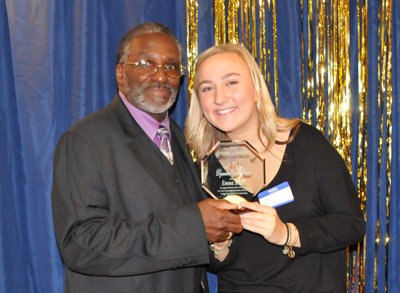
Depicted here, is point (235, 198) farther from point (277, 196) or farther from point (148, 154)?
point (148, 154)

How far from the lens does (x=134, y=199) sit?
1.63 metres

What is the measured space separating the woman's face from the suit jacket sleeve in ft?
1.65

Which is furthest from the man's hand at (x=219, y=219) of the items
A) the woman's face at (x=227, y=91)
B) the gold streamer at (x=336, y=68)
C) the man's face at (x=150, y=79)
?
the gold streamer at (x=336, y=68)

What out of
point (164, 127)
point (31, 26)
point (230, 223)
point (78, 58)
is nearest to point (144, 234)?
point (230, 223)

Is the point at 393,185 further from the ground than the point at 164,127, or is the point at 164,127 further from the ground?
the point at 164,127

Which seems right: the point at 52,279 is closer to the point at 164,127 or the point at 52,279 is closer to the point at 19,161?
the point at 19,161

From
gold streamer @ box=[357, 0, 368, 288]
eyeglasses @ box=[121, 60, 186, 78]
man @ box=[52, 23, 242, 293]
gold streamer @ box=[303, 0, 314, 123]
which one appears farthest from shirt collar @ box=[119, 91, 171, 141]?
gold streamer @ box=[357, 0, 368, 288]

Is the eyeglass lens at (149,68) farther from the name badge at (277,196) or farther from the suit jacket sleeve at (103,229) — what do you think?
the name badge at (277,196)

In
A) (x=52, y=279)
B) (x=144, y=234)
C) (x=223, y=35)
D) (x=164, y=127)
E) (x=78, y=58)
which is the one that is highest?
(x=223, y=35)

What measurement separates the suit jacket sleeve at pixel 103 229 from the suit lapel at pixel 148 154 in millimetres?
155

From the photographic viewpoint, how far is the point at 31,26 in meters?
2.18

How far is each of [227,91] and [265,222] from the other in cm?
A: 63

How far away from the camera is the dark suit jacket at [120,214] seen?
1491 millimetres

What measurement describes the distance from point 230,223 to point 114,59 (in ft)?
4.33
